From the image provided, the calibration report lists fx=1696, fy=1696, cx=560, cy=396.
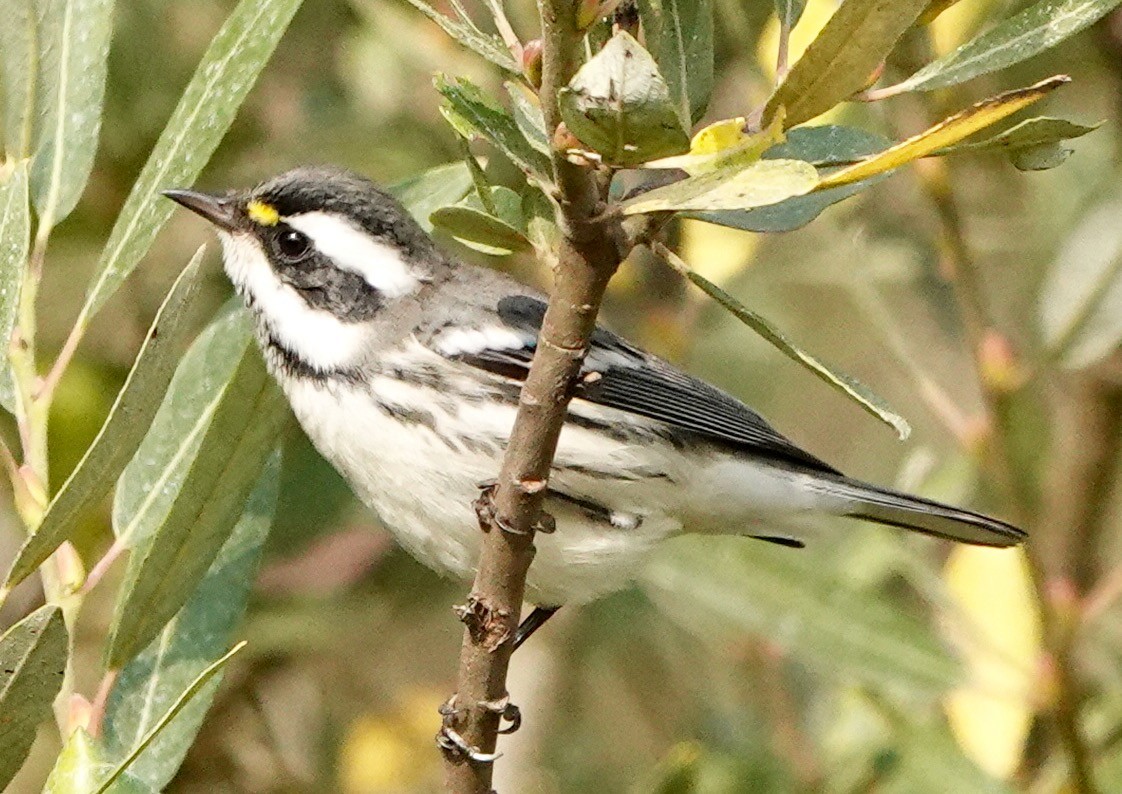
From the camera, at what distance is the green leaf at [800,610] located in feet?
9.59

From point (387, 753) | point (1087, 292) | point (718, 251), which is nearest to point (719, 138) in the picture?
point (1087, 292)

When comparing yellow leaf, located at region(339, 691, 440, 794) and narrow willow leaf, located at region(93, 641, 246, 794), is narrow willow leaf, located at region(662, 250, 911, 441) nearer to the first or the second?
narrow willow leaf, located at region(93, 641, 246, 794)

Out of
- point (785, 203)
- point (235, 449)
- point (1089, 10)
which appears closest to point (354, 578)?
point (235, 449)

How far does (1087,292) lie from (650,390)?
873 millimetres

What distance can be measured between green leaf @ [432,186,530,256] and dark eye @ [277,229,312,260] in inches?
44.0

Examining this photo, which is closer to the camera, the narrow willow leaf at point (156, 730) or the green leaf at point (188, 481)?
the narrow willow leaf at point (156, 730)

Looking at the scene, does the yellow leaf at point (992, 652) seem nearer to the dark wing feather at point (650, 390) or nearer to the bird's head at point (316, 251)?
the dark wing feather at point (650, 390)

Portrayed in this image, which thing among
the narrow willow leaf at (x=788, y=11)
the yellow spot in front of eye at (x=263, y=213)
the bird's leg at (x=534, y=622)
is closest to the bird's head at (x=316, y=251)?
the yellow spot in front of eye at (x=263, y=213)

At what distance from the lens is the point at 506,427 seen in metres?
2.49

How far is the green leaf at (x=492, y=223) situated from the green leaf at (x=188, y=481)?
406mm

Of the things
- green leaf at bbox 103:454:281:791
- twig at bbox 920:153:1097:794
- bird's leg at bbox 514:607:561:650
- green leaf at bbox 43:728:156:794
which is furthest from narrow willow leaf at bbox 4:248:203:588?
twig at bbox 920:153:1097:794

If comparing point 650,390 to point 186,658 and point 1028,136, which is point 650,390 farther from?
point 1028,136

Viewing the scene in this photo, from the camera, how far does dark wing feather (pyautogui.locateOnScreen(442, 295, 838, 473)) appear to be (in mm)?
2598

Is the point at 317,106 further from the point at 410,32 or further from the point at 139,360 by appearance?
the point at 139,360
